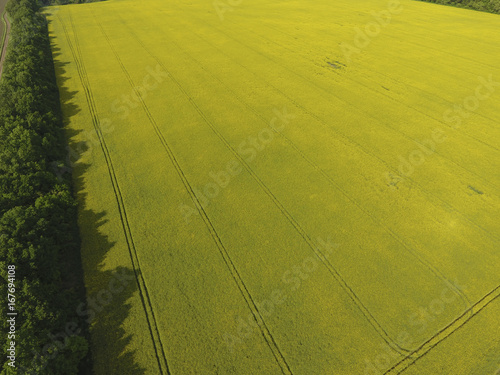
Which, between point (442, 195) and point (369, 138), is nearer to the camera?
point (442, 195)

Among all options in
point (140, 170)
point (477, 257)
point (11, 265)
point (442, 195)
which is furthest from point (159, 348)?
point (442, 195)

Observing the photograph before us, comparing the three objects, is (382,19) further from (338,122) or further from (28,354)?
(28,354)

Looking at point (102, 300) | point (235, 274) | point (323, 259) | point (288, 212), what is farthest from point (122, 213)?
point (323, 259)

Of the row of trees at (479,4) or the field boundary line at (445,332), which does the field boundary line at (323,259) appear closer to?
the field boundary line at (445,332)

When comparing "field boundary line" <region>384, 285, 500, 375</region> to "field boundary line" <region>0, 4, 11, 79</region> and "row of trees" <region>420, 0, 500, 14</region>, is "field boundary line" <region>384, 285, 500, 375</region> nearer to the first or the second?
"field boundary line" <region>0, 4, 11, 79</region>

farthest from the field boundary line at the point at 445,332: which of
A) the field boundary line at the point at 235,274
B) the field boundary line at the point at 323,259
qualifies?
the field boundary line at the point at 235,274

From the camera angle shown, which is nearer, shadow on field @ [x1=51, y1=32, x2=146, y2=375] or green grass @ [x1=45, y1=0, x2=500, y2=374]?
shadow on field @ [x1=51, y1=32, x2=146, y2=375]

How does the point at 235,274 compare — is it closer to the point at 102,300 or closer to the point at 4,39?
the point at 102,300

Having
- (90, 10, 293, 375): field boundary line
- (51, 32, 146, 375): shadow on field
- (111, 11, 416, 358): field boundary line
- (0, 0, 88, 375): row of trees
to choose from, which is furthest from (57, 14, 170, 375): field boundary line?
(111, 11, 416, 358): field boundary line
